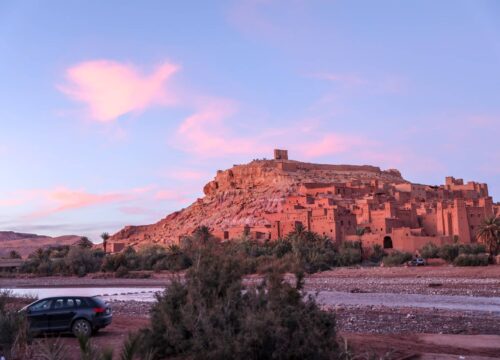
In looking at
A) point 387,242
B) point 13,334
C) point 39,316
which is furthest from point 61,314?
point 387,242

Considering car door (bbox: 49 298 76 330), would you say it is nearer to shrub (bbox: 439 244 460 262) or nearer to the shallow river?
the shallow river

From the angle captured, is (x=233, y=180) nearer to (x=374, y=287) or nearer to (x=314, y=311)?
(x=374, y=287)

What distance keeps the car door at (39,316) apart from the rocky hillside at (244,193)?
2650 inches

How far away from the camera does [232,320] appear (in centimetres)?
928

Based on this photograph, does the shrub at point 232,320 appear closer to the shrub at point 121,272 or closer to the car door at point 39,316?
the car door at point 39,316

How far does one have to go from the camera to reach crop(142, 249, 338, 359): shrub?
8.58 m

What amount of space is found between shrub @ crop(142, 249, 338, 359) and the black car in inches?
150

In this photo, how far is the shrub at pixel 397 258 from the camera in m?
50.2

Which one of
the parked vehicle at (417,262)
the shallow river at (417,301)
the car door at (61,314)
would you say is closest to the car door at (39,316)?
the car door at (61,314)

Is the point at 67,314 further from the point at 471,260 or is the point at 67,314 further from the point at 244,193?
the point at 244,193

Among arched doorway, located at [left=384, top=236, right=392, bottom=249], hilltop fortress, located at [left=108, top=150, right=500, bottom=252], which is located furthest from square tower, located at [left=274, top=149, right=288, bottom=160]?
arched doorway, located at [left=384, top=236, right=392, bottom=249]

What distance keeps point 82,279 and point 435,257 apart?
33629mm

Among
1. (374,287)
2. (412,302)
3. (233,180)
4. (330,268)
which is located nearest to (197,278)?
(412,302)

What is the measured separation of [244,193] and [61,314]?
279ft
